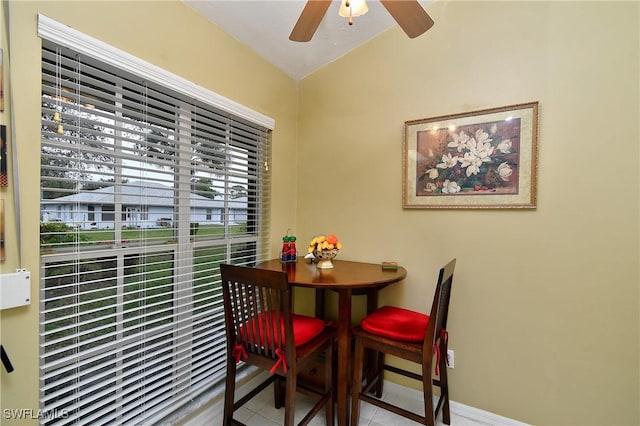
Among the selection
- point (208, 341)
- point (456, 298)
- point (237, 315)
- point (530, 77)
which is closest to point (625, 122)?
point (530, 77)

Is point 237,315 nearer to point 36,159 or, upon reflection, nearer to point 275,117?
point 36,159

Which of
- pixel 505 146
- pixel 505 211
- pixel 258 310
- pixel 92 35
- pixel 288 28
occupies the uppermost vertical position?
pixel 288 28

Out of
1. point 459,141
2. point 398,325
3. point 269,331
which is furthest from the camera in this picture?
point 459,141

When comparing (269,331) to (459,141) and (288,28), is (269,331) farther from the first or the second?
(288,28)

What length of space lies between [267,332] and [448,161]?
1.58 m

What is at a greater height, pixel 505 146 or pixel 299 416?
pixel 505 146

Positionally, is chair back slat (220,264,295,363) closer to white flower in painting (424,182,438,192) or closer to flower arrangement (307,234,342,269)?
flower arrangement (307,234,342,269)

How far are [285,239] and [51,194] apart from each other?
4.39ft

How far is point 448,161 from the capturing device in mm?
1933

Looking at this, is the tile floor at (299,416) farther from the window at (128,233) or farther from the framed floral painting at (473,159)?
the framed floral painting at (473,159)

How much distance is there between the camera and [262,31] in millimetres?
1972

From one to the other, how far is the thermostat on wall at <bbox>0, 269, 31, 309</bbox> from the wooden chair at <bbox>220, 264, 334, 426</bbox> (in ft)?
2.42

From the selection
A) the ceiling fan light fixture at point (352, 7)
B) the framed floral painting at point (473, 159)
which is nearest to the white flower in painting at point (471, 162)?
the framed floral painting at point (473, 159)

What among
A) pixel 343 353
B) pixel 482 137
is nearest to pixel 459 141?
pixel 482 137
